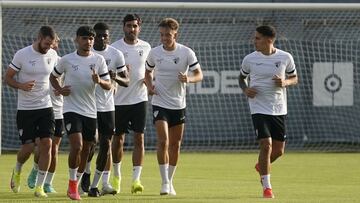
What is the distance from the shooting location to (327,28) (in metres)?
27.2

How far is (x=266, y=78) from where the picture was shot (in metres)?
15.3

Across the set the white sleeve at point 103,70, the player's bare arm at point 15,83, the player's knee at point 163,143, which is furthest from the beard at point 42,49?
the player's knee at point 163,143

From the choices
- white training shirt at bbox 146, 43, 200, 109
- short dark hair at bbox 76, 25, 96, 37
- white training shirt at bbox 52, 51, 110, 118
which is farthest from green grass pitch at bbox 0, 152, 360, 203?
short dark hair at bbox 76, 25, 96, 37

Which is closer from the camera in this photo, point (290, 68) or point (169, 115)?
point (290, 68)

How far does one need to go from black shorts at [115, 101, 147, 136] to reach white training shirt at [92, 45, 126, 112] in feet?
2.43

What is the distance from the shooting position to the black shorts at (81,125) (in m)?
14.2

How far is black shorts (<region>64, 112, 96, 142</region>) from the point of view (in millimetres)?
14172

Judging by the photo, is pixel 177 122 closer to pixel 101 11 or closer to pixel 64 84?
pixel 64 84

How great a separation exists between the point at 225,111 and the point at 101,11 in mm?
3663

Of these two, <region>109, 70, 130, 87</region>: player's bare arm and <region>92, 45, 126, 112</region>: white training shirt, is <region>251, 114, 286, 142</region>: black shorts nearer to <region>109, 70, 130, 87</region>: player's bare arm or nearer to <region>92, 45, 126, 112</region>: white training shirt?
<region>109, 70, 130, 87</region>: player's bare arm

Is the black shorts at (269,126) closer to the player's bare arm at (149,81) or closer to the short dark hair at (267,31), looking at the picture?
the short dark hair at (267,31)

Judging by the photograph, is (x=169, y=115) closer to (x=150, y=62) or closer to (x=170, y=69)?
(x=170, y=69)

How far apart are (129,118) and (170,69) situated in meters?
0.97

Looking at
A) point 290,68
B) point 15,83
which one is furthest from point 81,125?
point 290,68
